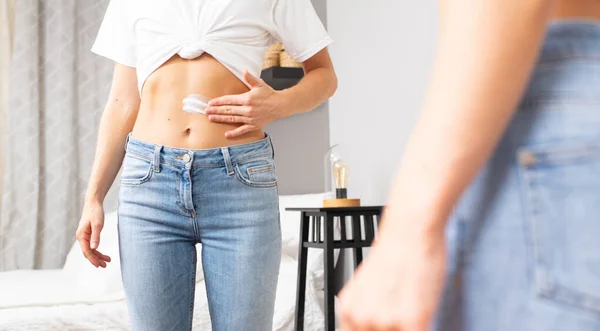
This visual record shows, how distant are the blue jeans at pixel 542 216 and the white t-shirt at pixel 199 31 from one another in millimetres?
914

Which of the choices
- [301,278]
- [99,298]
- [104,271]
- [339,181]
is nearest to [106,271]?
[104,271]

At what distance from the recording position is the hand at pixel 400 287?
0.38 metres

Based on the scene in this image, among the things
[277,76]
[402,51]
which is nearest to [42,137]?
[277,76]

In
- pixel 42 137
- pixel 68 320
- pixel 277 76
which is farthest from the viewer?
pixel 42 137

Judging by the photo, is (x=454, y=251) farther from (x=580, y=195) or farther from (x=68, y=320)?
(x=68, y=320)

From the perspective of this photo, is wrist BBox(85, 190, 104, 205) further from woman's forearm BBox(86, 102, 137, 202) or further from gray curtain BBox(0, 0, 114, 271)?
gray curtain BBox(0, 0, 114, 271)

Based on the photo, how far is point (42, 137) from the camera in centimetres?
382

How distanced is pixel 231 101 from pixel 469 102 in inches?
34.7

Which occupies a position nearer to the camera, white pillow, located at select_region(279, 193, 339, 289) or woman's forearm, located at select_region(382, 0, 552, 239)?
woman's forearm, located at select_region(382, 0, 552, 239)

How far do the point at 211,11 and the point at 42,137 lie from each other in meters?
2.85

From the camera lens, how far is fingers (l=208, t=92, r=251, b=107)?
4.04 feet

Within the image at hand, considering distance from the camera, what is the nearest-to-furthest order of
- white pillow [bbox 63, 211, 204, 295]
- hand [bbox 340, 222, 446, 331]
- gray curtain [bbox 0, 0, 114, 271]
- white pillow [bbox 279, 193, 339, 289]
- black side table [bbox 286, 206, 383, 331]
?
hand [bbox 340, 222, 446, 331] → black side table [bbox 286, 206, 383, 331] → white pillow [bbox 63, 211, 204, 295] → white pillow [bbox 279, 193, 339, 289] → gray curtain [bbox 0, 0, 114, 271]

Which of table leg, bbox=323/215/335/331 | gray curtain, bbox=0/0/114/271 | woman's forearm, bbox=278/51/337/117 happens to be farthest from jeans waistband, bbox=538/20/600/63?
gray curtain, bbox=0/0/114/271

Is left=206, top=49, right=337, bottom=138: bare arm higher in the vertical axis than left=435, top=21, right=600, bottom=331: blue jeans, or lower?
higher
